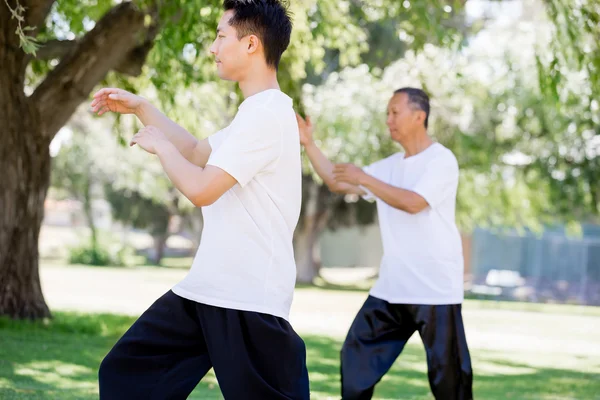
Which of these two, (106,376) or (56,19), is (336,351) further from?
(106,376)

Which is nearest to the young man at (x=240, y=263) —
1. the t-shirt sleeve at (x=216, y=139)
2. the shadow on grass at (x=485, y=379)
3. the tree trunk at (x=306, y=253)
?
the t-shirt sleeve at (x=216, y=139)

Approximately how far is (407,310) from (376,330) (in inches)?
8.7

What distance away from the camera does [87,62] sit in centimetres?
1054

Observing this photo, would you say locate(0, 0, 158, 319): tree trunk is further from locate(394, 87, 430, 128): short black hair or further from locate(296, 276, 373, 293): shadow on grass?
locate(296, 276, 373, 293): shadow on grass

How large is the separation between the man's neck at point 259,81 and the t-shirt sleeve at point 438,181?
2.29 metres

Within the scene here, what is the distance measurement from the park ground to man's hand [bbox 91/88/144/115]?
3.06 meters

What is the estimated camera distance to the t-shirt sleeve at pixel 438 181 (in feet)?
18.9

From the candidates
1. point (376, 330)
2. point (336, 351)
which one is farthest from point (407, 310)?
point (336, 351)

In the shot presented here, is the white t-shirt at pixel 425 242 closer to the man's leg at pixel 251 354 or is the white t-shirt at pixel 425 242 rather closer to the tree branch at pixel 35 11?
the man's leg at pixel 251 354

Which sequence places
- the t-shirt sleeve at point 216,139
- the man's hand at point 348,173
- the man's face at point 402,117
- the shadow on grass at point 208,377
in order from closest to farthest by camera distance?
the t-shirt sleeve at point 216,139, the man's hand at point 348,173, the man's face at point 402,117, the shadow on grass at point 208,377

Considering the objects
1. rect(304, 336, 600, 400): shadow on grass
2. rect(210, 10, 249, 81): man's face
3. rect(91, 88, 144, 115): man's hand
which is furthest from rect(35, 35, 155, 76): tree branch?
rect(210, 10, 249, 81): man's face

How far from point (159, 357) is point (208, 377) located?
492 cm

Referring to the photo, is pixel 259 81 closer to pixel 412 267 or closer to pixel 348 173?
pixel 348 173

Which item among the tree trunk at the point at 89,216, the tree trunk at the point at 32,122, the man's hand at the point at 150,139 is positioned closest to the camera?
the man's hand at the point at 150,139
